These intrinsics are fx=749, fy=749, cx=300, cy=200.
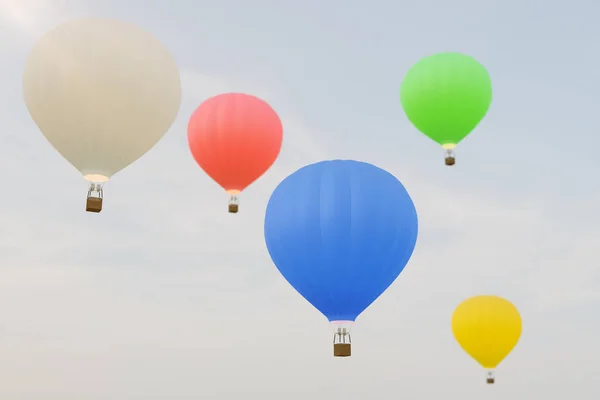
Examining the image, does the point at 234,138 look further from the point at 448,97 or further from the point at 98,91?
the point at 448,97

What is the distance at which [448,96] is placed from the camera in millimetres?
14836

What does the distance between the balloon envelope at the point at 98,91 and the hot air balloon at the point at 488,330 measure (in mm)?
9190

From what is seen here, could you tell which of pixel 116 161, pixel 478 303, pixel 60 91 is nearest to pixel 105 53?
pixel 60 91

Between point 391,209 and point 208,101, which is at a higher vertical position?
point 208,101

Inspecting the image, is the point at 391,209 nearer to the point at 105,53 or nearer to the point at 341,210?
the point at 341,210

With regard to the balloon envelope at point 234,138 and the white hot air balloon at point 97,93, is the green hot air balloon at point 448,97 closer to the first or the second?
the balloon envelope at point 234,138

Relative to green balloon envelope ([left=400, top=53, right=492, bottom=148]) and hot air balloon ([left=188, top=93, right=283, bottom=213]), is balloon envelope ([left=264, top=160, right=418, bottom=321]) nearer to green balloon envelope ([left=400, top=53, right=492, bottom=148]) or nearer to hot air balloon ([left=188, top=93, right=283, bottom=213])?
hot air balloon ([left=188, top=93, right=283, bottom=213])

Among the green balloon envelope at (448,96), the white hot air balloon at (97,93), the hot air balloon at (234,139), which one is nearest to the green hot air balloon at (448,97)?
the green balloon envelope at (448,96)

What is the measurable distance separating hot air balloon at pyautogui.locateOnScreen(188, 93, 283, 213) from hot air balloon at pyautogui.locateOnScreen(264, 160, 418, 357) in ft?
8.44

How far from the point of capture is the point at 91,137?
10.9 meters

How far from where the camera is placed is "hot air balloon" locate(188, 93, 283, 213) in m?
14.6

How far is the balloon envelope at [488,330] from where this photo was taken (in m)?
17.0

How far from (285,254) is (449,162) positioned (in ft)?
15.5

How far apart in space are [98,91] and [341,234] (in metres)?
4.22
